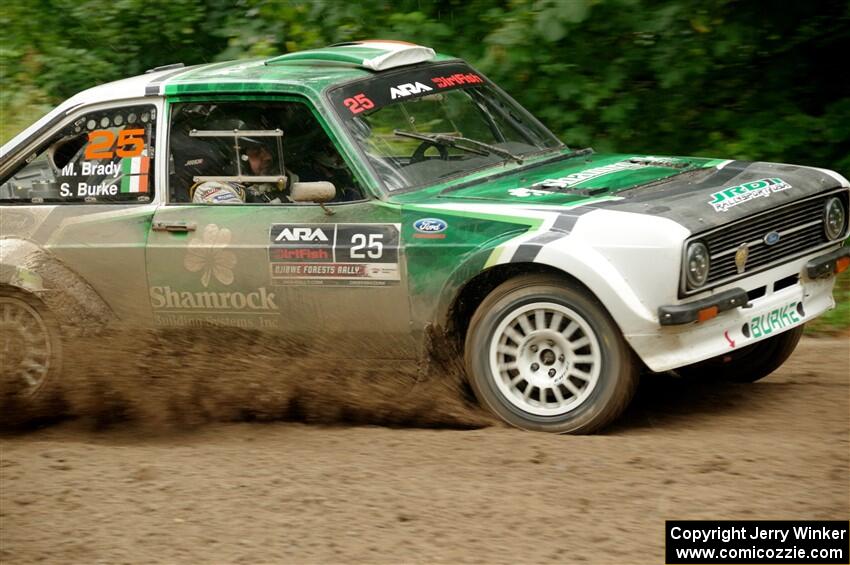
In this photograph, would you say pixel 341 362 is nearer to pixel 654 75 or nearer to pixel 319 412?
pixel 319 412

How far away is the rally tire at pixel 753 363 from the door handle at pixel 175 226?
8.44 ft

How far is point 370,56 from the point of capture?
6.58m

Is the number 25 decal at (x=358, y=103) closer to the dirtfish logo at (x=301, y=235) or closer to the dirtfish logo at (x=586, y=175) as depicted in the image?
the dirtfish logo at (x=301, y=235)

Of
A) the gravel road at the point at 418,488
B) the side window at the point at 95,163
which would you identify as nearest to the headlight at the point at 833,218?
the gravel road at the point at 418,488

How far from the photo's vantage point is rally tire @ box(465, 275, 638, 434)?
543cm

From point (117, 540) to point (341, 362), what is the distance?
5.79 ft

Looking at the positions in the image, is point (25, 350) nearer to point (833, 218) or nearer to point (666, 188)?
point (666, 188)

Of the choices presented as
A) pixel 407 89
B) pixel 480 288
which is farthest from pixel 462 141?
pixel 480 288

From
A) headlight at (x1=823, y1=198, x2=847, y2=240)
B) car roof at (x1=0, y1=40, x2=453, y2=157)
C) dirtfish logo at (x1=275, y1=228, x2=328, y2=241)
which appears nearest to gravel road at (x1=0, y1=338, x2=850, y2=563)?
headlight at (x1=823, y1=198, x2=847, y2=240)

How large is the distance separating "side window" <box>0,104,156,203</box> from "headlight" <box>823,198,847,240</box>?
3327 millimetres

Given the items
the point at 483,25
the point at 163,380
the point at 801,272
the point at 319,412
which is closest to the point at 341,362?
the point at 319,412

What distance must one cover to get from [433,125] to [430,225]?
0.98 meters

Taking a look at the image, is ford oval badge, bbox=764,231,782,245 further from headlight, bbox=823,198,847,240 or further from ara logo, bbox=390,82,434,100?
ara logo, bbox=390,82,434,100

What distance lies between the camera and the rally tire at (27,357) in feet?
21.2
